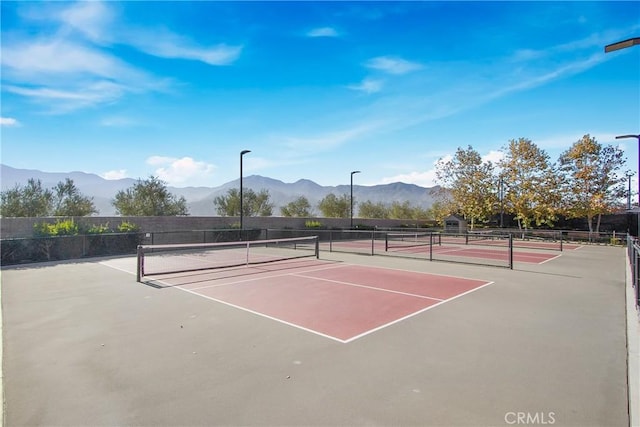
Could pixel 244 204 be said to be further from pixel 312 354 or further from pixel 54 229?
pixel 312 354

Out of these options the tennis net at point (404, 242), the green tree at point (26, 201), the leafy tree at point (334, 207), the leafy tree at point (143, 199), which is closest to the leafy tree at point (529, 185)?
the tennis net at point (404, 242)

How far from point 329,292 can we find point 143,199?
2541 cm

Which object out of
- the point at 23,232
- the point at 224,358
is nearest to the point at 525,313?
A: the point at 224,358

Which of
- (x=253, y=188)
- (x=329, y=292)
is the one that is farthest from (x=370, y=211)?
(x=253, y=188)

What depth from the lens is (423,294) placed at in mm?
9352

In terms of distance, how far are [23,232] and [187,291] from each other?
14549 mm

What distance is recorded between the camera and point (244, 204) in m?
38.3

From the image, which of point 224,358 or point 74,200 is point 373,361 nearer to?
point 224,358

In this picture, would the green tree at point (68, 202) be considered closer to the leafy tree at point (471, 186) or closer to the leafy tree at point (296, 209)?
the leafy tree at point (296, 209)

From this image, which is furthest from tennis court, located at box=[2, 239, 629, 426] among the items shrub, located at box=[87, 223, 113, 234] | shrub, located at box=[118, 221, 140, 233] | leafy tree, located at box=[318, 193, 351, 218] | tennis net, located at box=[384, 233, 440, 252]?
leafy tree, located at box=[318, 193, 351, 218]

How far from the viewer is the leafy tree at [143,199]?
2936 cm

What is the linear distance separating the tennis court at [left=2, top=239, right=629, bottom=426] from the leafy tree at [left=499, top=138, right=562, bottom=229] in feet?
95.9

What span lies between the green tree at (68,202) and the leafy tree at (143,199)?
120 inches

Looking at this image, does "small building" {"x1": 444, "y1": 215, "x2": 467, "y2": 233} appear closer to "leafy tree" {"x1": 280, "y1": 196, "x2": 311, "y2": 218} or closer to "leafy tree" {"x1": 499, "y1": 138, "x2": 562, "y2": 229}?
"leafy tree" {"x1": 499, "y1": 138, "x2": 562, "y2": 229}
